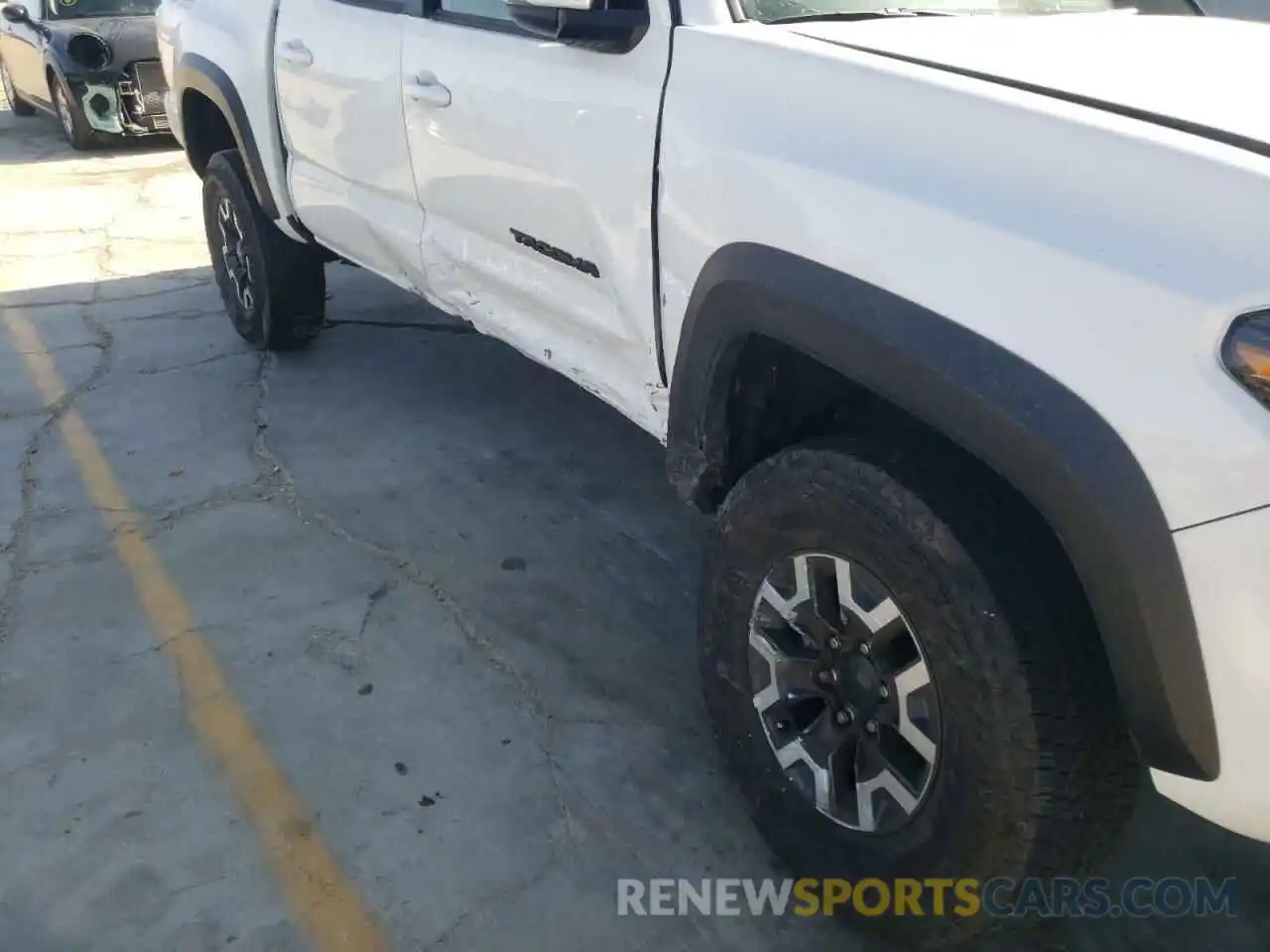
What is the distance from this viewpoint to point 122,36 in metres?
9.46

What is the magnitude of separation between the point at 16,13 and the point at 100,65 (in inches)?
59.0

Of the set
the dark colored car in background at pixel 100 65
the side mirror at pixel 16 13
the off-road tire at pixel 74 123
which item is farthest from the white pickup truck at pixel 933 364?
the side mirror at pixel 16 13

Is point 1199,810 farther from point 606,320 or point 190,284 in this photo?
point 190,284

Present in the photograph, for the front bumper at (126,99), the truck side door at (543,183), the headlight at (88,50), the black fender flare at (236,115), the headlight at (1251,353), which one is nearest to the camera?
the headlight at (1251,353)

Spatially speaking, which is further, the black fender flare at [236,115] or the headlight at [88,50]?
the headlight at [88,50]

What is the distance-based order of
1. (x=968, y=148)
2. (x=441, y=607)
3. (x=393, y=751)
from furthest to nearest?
(x=441, y=607)
(x=393, y=751)
(x=968, y=148)

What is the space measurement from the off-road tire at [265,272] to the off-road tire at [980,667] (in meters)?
3.31

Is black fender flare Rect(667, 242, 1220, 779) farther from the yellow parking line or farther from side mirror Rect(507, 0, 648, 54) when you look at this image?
the yellow parking line

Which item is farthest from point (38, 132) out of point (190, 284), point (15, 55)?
point (190, 284)

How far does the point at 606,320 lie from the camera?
8.98ft

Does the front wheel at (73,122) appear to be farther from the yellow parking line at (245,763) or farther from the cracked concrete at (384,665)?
the yellow parking line at (245,763)

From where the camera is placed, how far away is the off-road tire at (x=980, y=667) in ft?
5.78

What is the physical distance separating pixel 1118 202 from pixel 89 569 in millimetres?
3051
